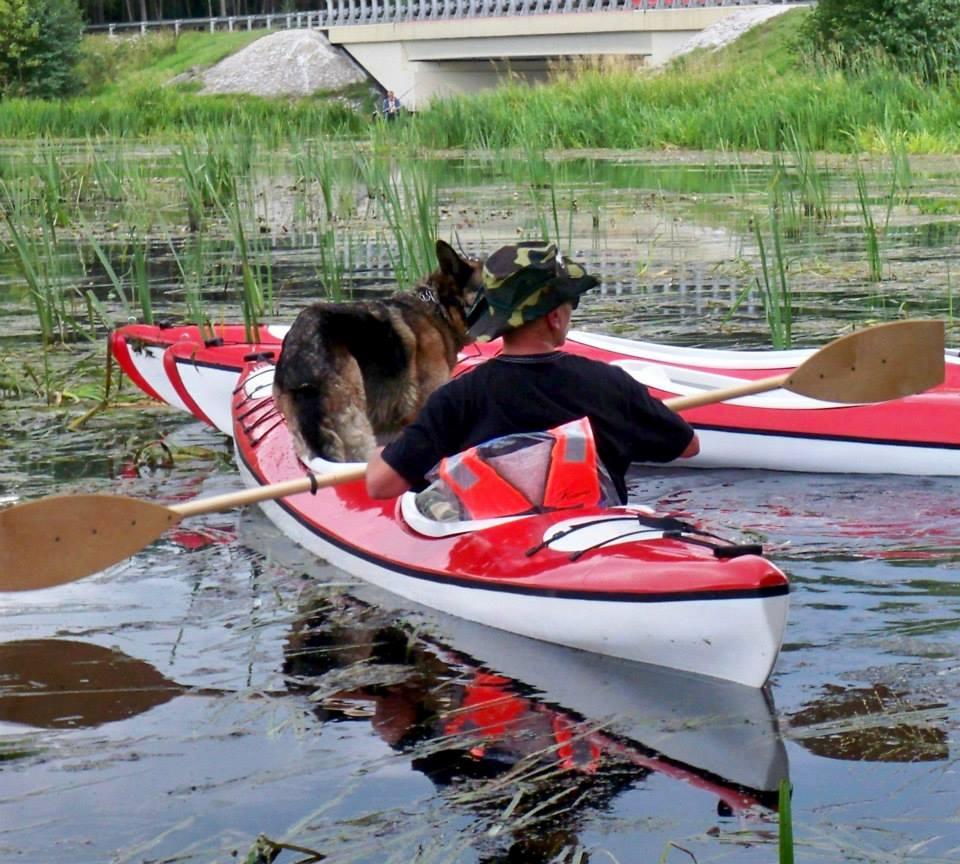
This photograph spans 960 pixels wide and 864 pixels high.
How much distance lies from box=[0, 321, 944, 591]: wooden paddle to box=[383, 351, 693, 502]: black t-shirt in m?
0.51

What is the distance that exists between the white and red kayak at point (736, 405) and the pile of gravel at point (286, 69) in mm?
41694

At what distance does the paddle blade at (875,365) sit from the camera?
485 centimetres

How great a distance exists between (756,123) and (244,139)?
6733 mm

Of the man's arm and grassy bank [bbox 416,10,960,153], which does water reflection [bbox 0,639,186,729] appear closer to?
the man's arm

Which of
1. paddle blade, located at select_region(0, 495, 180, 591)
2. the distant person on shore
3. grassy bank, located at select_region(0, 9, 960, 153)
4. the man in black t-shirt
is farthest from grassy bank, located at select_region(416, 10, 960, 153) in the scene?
the man in black t-shirt

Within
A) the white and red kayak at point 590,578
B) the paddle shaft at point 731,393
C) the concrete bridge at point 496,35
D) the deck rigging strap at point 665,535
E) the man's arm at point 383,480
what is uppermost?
the concrete bridge at point 496,35

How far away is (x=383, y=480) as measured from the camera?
13.7 ft

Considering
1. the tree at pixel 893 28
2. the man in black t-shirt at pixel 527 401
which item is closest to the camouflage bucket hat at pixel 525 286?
the man in black t-shirt at pixel 527 401

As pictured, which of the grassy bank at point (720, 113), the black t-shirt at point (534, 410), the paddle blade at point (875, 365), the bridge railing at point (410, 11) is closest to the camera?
the black t-shirt at point (534, 410)

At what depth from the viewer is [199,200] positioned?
350 inches

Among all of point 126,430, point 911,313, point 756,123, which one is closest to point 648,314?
point 911,313

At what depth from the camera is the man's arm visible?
4.17 m

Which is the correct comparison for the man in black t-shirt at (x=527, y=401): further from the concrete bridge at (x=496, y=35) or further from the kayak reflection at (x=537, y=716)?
the concrete bridge at (x=496, y=35)

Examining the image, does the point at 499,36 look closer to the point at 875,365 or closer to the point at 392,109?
the point at 392,109
